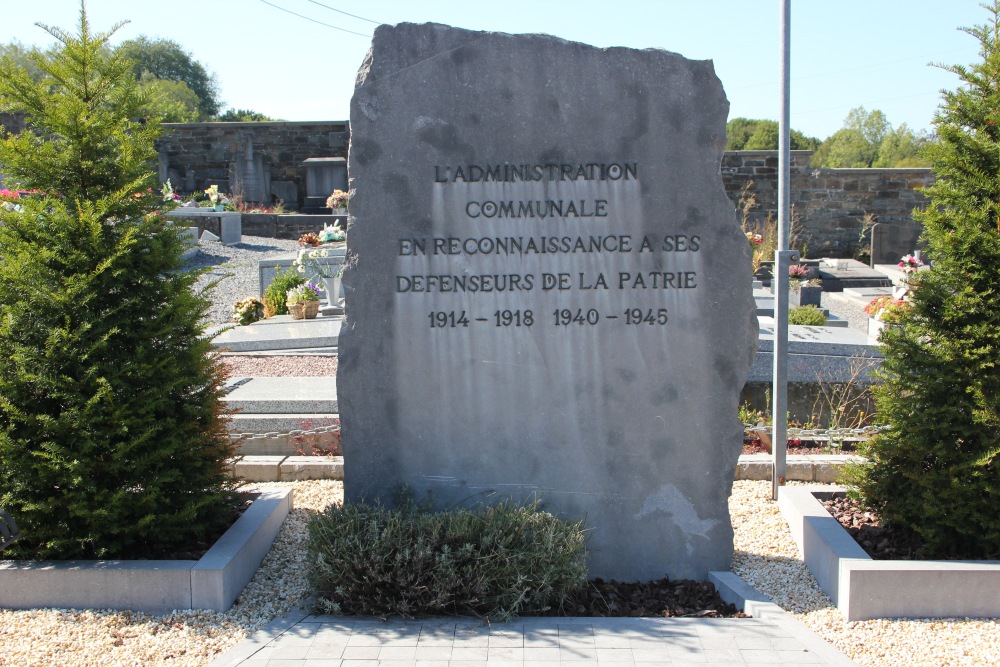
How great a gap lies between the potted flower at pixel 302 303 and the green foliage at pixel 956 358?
7.94 meters

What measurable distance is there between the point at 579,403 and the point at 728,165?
1780 cm

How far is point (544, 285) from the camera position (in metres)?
4.50

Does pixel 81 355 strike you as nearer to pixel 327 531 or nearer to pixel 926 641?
pixel 327 531

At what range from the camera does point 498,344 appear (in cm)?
450

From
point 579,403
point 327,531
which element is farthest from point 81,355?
point 579,403

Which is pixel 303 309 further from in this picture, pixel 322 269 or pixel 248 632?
pixel 248 632

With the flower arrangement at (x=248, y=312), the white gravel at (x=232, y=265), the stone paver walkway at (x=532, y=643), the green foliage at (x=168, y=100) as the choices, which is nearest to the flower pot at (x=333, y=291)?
the flower arrangement at (x=248, y=312)

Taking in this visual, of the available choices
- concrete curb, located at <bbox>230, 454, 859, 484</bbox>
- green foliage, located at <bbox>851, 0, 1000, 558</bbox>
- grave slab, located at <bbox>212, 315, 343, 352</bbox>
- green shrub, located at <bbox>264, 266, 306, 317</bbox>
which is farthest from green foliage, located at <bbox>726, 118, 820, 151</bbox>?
green foliage, located at <bbox>851, 0, 1000, 558</bbox>

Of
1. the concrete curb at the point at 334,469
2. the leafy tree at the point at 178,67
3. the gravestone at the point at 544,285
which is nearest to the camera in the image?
the gravestone at the point at 544,285

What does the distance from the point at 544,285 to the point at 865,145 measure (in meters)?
50.3

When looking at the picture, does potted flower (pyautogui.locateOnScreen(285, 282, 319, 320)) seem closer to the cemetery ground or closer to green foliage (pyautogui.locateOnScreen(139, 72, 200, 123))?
green foliage (pyautogui.locateOnScreen(139, 72, 200, 123))

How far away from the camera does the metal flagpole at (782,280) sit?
521 cm

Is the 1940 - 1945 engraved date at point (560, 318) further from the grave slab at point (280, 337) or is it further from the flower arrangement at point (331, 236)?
the flower arrangement at point (331, 236)

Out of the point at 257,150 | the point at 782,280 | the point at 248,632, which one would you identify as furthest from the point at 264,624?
the point at 257,150
